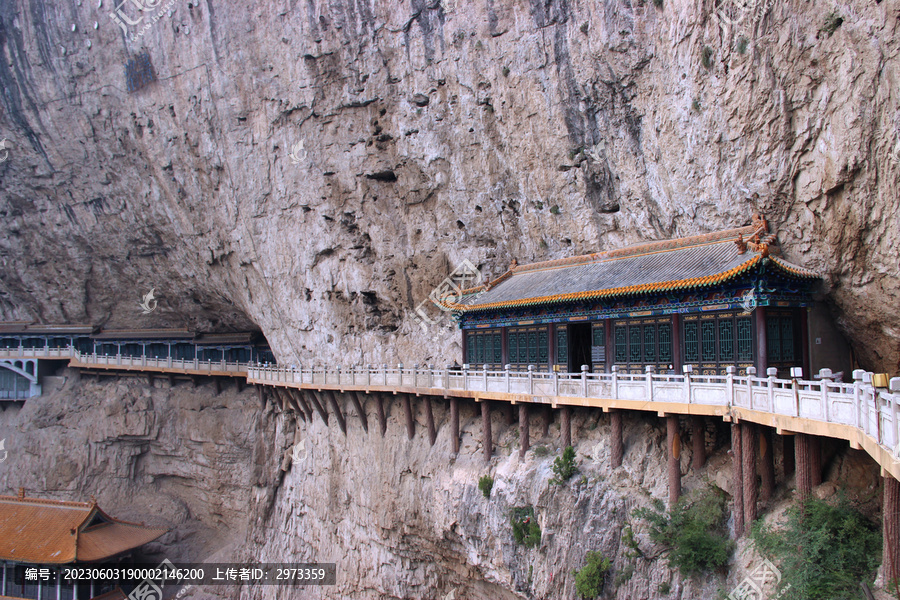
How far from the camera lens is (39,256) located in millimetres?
32781

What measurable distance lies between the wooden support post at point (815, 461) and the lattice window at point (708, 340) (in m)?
3.48

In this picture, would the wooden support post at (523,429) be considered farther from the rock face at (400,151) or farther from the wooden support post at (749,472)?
the wooden support post at (749,472)

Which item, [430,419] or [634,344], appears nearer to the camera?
[634,344]

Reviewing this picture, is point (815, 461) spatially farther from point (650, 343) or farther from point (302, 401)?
point (302, 401)

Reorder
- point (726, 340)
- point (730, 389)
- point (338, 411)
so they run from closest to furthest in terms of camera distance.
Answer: point (730, 389)
point (726, 340)
point (338, 411)

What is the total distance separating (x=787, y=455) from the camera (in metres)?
10.8

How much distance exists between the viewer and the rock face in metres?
11.9

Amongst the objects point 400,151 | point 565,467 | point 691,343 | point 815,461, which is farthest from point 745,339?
point 400,151

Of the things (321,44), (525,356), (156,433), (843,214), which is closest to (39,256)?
(156,433)

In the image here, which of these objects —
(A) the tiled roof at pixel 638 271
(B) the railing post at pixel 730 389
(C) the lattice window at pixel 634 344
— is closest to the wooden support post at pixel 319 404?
(A) the tiled roof at pixel 638 271

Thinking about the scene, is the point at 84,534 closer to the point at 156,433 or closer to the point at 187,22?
the point at 156,433

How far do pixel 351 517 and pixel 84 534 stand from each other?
31.0 ft

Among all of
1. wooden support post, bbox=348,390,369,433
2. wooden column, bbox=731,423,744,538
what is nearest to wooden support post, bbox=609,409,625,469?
wooden column, bbox=731,423,744,538

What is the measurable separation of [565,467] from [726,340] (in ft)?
13.9
